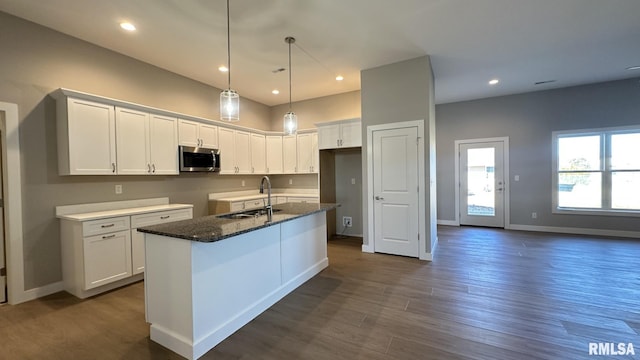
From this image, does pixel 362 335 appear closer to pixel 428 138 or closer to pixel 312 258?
pixel 312 258

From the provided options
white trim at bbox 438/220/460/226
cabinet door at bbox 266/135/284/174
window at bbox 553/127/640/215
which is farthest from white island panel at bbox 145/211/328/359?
window at bbox 553/127/640/215

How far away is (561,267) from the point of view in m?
3.61

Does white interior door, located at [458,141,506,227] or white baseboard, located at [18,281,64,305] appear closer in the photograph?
white baseboard, located at [18,281,64,305]

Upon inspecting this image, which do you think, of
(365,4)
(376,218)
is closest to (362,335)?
(376,218)

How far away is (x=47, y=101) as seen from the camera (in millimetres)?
3072

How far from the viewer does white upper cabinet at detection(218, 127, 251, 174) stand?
4902 millimetres

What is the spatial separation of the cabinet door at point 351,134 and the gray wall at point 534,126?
3.04 meters

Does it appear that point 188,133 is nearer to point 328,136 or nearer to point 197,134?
point 197,134

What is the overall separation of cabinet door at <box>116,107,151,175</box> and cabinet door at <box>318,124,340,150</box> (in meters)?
2.95

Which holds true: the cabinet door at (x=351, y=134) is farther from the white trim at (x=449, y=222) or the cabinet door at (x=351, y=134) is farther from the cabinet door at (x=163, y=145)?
the white trim at (x=449, y=222)

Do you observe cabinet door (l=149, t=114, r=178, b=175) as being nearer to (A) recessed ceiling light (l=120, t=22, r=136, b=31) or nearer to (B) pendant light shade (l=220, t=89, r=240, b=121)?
(A) recessed ceiling light (l=120, t=22, r=136, b=31)

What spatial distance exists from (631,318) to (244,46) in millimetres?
5101

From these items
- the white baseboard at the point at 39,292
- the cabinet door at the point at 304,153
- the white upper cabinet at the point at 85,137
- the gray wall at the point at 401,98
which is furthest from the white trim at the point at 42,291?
the gray wall at the point at 401,98

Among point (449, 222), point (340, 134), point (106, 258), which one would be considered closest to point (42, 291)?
point (106, 258)
